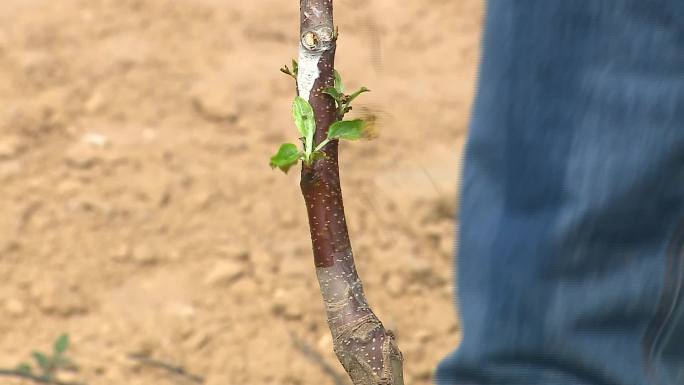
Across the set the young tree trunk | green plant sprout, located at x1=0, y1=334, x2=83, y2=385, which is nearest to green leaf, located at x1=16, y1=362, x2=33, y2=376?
green plant sprout, located at x1=0, y1=334, x2=83, y2=385

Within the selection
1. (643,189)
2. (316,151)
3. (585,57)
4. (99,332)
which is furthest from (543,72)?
(99,332)

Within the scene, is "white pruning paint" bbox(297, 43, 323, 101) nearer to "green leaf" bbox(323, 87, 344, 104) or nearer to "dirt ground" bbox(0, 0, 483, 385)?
"green leaf" bbox(323, 87, 344, 104)

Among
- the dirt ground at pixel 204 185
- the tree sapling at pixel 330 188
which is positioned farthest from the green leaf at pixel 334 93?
the dirt ground at pixel 204 185

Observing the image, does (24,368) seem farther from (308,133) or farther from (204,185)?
(308,133)

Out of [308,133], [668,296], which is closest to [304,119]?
[308,133]

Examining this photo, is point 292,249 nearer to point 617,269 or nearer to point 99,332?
point 99,332
